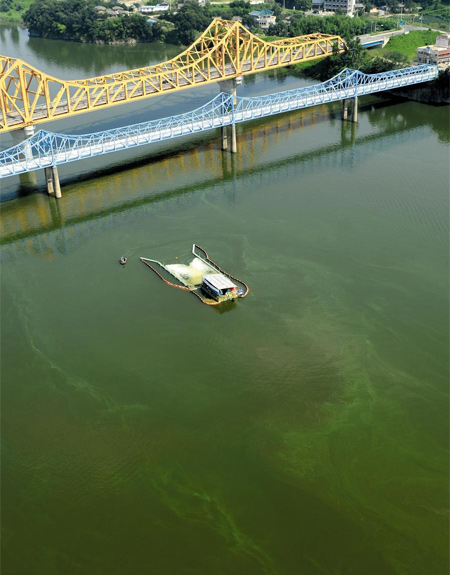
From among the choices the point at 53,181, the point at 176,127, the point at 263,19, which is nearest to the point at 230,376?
the point at 53,181

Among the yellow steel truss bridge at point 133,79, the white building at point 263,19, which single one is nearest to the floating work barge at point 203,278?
the yellow steel truss bridge at point 133,79

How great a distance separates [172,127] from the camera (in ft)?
125

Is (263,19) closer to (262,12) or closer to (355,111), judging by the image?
(262,12)

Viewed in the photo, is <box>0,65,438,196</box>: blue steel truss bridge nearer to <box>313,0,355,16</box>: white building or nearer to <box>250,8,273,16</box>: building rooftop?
<box>250,8,273,16</box>: building rooftop

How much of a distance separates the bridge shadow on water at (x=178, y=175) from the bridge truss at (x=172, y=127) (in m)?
1.81

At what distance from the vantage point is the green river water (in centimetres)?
1670

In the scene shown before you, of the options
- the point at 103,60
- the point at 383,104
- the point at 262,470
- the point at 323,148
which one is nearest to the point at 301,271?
the point at 262,470

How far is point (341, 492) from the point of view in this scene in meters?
17.8

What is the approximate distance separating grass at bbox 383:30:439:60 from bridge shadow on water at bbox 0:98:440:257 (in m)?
16.2

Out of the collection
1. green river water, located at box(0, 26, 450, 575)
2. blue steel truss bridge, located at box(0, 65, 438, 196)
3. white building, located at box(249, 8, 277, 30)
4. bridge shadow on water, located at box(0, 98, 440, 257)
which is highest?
white building, located at box(249, 8, 277, 30)

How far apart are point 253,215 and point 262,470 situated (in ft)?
54.3

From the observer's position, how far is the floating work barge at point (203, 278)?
1001 inches

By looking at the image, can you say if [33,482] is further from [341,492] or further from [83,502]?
[341,492]

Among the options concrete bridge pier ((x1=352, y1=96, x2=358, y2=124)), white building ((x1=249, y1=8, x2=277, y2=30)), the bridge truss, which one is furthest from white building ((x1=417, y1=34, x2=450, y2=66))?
white building ((x1=249, y1=8, x2=277, y2=30))
